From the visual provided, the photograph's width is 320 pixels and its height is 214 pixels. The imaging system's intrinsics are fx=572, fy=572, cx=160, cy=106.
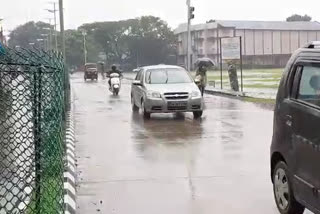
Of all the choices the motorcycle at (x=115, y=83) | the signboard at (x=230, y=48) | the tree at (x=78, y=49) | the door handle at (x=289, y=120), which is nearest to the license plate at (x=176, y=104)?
the door handle at (x=289, y=120)

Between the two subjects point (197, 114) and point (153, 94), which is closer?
point (153, 94)

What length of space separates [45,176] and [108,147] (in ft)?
19.4

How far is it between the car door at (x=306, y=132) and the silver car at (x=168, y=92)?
375 inches

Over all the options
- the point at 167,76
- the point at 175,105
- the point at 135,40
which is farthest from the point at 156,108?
the point at 135,40

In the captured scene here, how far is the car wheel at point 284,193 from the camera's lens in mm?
5711

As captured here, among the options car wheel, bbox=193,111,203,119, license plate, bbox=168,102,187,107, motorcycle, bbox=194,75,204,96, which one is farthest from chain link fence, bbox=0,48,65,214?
motorcycle, bbox=194,75,204,96

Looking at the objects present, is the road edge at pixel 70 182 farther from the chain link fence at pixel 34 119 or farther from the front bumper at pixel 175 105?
the front bumper at pixel 175 105

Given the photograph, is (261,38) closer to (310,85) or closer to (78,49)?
(78,49)

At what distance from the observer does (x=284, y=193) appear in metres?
5.88

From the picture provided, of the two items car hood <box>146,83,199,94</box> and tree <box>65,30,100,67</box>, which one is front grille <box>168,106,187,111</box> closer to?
car hood <box>146,83,199,94</box>

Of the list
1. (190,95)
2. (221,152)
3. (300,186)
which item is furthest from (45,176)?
(190,95)

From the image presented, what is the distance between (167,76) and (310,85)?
1115cm

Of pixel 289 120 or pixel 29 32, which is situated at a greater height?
pixel 29 32

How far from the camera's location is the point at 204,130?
13.0m
